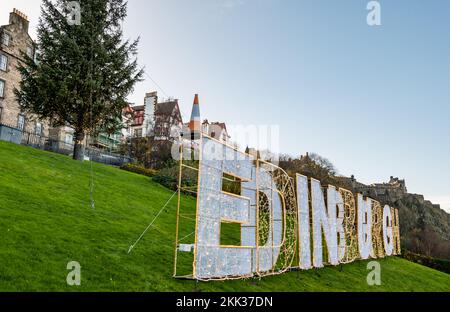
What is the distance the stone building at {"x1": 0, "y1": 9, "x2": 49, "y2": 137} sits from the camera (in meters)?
42.2

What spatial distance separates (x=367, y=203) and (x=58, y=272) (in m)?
17.5

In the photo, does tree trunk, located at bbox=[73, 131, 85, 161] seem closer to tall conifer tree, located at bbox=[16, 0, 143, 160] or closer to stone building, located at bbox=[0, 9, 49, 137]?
tall conifer tree, located at bbox=[16, 0, 143, 160]

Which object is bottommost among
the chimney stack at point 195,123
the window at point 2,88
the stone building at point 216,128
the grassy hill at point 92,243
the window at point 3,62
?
the grassy hill at point 92,243

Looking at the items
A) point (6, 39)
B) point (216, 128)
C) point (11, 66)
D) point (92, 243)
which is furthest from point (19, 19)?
point (92, 243)

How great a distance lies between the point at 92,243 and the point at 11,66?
41.3m

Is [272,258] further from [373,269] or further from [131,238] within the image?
[373,269]

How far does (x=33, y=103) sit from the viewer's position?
25.8 meters

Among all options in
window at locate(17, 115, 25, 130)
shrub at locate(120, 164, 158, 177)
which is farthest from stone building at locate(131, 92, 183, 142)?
shrub at locate(120, 164, 158, 177)

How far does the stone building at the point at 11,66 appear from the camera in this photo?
138 feet

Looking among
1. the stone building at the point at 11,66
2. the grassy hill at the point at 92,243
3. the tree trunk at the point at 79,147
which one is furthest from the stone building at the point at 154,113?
the grassy hill at the point at 92,243

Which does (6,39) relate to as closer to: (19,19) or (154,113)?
(19,19)

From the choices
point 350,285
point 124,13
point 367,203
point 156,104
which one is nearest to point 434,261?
point 367,203

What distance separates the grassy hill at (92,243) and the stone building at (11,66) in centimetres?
2427

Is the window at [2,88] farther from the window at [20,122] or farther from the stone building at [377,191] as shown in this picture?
the stone building at [377,191]
